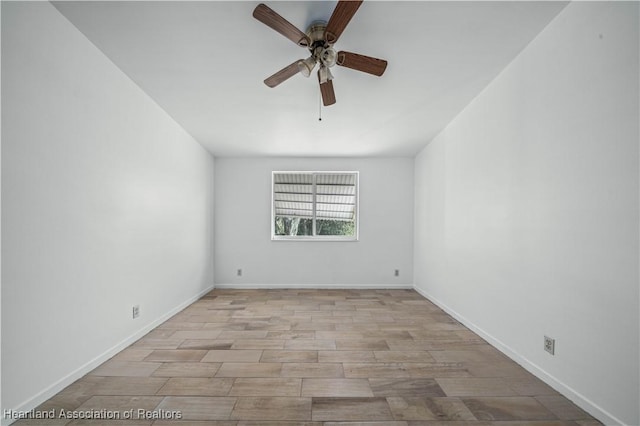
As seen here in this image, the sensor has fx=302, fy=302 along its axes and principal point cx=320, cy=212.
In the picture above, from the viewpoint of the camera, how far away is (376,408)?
1774mm

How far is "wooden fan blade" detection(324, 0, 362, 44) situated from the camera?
1622 millimetres

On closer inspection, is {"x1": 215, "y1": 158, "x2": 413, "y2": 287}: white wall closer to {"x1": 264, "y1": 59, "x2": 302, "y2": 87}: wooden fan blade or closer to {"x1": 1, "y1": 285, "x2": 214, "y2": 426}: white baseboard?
{"x1": 1, "y1": 285, "x2": 214, "y2": 426}: white baseboard

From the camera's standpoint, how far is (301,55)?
2.30m

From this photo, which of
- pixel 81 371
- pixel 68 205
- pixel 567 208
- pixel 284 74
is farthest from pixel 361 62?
pixel 81 371

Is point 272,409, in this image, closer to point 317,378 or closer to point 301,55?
point 317,378

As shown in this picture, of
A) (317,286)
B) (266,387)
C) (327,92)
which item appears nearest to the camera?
(266,387)

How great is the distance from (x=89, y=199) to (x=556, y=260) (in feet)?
10.7

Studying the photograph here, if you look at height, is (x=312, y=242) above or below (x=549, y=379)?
above

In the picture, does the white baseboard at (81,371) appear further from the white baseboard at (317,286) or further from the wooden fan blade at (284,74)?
the wooden fan blade at (284,74)

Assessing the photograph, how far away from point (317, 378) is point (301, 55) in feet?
7.77

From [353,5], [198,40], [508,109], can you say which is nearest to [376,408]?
[353,5]

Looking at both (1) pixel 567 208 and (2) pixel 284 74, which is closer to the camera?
(1) pixel 567 208

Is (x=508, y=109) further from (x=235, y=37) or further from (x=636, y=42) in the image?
(x=235, y=37)

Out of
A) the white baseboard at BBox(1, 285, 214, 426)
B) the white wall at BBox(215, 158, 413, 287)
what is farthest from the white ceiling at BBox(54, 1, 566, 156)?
the white baseboard at BBox(1, 285, 214, 426)
